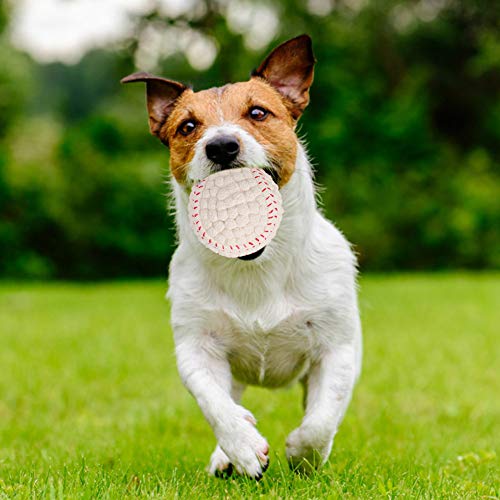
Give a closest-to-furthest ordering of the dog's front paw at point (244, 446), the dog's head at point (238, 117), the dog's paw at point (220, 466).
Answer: the dog's front paw at point (244, 446)
the dog's head at point (238, 117)
the dog's paw at point (220, 466)

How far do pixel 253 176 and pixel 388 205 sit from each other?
69.5 feet

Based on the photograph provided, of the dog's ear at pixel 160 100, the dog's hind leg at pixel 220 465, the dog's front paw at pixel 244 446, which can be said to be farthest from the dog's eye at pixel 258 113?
the dog's hind leg at pixel 220 465

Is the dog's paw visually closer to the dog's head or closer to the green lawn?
the green lawn

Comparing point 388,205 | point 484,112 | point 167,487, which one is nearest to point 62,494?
point 167,487

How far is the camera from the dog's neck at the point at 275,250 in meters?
4.02

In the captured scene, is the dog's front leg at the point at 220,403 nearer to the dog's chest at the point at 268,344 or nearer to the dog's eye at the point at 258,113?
the dog's chest at the point at 268,344

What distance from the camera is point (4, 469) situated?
164 inches

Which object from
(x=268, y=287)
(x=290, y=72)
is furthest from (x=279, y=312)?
(x=290, y=72)

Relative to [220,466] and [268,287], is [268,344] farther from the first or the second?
[220,466]

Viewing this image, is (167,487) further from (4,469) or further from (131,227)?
(131,227)

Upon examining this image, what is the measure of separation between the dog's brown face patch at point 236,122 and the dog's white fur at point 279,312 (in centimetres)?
12

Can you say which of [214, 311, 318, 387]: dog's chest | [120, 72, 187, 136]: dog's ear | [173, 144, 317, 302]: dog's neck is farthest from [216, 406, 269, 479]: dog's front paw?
[120, 72, 187, 136]: dog's ear

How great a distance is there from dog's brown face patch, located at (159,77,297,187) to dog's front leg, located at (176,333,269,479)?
2.82 ft

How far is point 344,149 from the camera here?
2700cm
